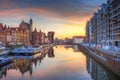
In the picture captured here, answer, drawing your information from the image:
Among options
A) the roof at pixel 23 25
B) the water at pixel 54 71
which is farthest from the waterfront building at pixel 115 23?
the roof at pixel 23 25

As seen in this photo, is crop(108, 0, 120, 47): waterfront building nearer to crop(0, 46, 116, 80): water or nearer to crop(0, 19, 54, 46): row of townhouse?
crop(0, 46, 116, 80): water

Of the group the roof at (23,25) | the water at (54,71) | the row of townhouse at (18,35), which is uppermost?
the roof at (23,25)

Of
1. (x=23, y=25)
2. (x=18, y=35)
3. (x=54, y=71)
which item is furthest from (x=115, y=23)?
(x=23, y=25)

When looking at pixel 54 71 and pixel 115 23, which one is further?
pixel 115 23

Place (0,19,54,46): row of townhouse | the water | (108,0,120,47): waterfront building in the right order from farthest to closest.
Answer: (0,19,54,46): row of townhouse → (108,0,120,47): waterfront building → the water

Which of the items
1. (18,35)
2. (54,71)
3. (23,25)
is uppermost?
(23,25)

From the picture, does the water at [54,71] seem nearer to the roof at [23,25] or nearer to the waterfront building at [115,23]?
the waterfront building at [115,23]

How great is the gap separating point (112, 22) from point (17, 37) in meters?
71.1

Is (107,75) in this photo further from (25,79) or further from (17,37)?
(17,37)

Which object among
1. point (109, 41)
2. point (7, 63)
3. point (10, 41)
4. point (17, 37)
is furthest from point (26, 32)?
point (7, 63)

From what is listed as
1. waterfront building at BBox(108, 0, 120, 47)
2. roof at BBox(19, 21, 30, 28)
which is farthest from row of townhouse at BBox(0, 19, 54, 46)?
waterfront building at BBox(108, 0, 120, 47)

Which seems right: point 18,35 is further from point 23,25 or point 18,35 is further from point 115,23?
point 115,23

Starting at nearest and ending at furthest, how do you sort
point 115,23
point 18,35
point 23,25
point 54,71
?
point 54,71
point 115,23
point 18,35
point 23,25

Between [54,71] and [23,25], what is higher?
[23,25]
